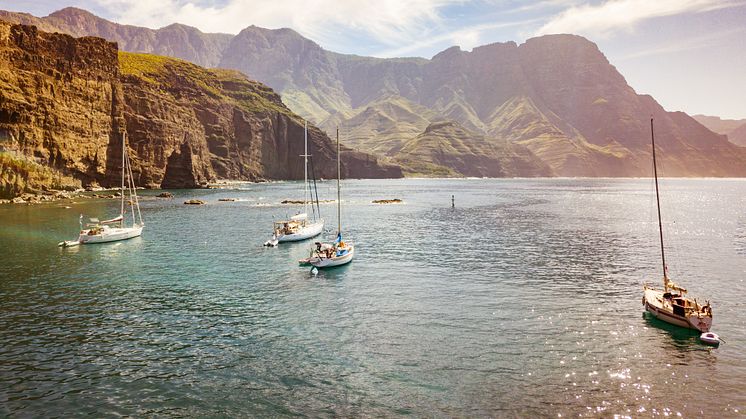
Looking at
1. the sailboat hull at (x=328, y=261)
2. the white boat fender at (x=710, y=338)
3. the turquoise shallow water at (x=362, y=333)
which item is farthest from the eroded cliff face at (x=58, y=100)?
the white boat fender at (x=710, y=338)

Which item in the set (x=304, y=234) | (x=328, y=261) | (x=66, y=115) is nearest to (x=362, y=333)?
(x=328, y=261)

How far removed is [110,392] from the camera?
74.2ft

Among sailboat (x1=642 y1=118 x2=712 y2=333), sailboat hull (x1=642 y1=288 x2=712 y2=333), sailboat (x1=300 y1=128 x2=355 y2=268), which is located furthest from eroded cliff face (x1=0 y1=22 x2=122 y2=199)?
sailboat (x1=642 y1=118 x2=712 y2=333)

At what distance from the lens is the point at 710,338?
29.7m

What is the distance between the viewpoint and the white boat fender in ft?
97.0

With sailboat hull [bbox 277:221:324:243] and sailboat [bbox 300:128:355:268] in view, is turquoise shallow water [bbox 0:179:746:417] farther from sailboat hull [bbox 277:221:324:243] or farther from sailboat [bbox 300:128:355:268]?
sailboat hull [bbox 277:221:324:243]

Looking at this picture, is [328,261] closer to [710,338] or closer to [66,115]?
[710,338]

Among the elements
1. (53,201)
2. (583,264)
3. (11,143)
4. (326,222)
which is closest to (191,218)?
(326,222)

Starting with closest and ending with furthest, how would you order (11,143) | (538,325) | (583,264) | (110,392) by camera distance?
(110,392)
(538,325)
(583,264)
(11,143)

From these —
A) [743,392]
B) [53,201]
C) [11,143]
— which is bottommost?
[743,392]

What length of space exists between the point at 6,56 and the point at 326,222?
11011cm

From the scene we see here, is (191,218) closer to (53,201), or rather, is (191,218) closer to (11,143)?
(53,201)

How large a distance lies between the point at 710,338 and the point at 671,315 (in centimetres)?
308

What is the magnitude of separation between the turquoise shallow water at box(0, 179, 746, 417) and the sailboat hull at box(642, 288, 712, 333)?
2.93ft
